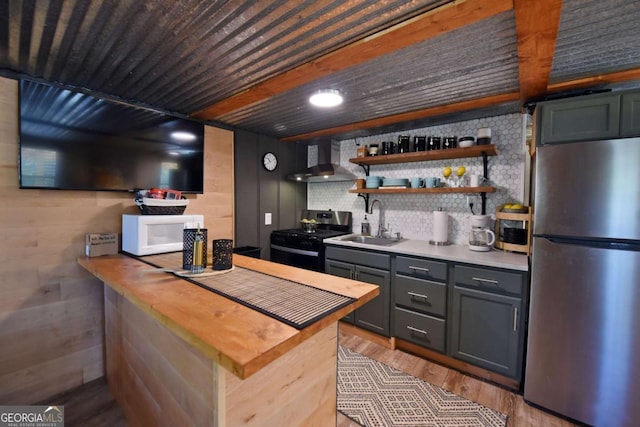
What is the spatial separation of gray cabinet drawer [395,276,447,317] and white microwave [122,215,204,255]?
1.76 meters

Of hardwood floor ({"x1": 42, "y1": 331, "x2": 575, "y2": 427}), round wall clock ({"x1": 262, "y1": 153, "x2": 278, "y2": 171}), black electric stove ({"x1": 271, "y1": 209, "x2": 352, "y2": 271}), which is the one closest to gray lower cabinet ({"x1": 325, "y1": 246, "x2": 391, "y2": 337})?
black electric stove ({"x1": 271, "y1": 209, "x2": 352, "y2": 271})

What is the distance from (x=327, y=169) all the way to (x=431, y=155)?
1.12m

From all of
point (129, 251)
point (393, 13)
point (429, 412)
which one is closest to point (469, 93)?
point (393, 13)

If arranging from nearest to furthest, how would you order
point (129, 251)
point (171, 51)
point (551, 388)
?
point (171, 51)
point (551, 388)
point (129, 251)

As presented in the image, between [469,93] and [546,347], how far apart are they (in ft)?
6.10

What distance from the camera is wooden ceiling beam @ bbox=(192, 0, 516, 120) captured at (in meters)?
1.13

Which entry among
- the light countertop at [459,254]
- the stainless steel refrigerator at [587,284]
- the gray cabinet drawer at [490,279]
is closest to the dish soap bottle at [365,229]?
the light countertop at [459,254]

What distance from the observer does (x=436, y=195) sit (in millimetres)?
2863

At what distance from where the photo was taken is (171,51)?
1.55 meters

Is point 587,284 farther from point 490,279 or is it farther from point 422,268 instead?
point 422,268

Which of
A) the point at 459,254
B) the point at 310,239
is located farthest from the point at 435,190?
the point at 310,239

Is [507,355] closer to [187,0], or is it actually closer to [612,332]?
[612,332]

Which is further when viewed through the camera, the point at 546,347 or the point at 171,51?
the point at 546,347

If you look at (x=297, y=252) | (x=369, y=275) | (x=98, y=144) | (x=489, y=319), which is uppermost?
(x=98, y=144)
